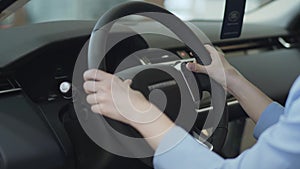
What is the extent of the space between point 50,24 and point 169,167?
A: 2.35 ft

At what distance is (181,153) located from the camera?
0.99 meters

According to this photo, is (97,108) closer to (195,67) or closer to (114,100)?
(114,100)

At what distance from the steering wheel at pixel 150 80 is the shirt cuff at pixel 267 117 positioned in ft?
0.48

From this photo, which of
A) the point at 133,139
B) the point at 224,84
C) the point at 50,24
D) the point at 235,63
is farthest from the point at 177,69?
the point at 235,63

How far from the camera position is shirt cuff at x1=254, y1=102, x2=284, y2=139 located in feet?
4.07

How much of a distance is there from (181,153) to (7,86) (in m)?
0.52

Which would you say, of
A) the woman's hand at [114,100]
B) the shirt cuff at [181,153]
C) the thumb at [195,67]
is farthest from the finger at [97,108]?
the thumb at [195,67]

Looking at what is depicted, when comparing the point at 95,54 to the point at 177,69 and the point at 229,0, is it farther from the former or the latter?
the point at 229,0

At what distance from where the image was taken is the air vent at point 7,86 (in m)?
1.28

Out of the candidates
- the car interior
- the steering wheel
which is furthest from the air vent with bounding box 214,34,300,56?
the steering wheel

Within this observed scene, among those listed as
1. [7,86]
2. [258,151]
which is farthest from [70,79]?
[258,151]

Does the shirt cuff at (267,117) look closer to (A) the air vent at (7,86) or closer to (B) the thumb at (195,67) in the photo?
(B) the thumb at (195,67)

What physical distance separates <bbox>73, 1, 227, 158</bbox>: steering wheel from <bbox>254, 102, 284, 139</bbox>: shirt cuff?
15cm

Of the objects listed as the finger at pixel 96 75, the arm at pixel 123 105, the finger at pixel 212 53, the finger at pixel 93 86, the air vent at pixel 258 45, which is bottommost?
the air vent at pixel 258 45
